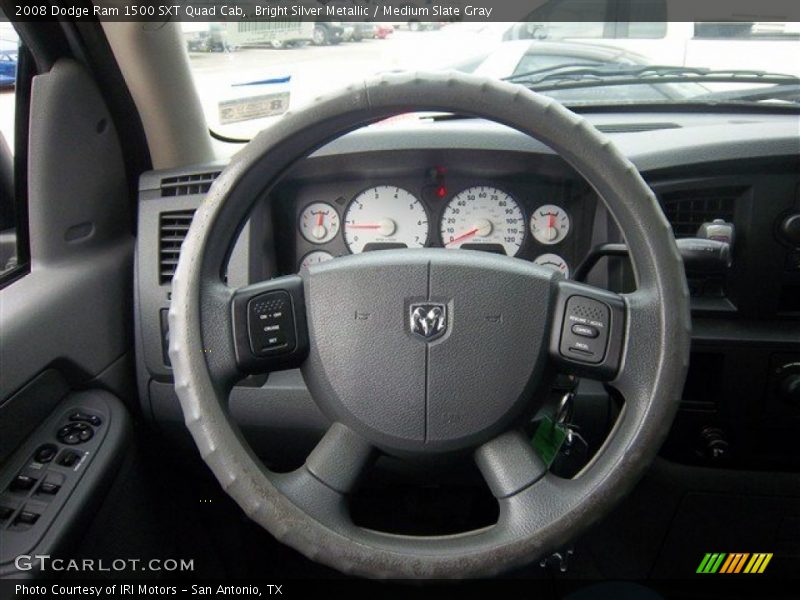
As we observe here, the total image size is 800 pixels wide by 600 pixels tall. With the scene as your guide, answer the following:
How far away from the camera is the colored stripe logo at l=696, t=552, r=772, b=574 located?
1.88 m

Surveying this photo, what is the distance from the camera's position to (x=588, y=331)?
1.06 meters

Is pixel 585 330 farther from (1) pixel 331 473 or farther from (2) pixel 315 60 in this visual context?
(2) pixel 315 60

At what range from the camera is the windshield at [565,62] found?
1812 mm

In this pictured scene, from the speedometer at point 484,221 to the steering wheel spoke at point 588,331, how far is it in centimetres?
58

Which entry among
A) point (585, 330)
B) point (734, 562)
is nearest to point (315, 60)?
point (585, 330)

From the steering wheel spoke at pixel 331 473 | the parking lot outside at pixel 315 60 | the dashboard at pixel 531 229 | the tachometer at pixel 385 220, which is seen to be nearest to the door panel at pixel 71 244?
the dashboard at pixel 531 229

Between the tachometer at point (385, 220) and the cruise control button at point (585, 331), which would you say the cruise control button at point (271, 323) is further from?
the tachometer at point (385, 220)

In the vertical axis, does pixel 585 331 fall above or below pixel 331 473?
above

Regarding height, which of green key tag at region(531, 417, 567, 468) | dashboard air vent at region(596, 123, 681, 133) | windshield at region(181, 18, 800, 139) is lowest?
green key tag at region(531, 417, 567, 468)

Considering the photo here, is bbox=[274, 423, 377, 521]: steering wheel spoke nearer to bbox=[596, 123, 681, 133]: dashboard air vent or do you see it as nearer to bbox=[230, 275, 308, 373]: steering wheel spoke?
bbox=[230, 275, 308, 373]: steering wheel spoke

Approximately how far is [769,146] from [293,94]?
3.73 feet

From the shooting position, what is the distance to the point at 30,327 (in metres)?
1.44

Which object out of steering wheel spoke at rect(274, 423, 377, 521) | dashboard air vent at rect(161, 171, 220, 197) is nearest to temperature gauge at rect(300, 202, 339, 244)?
dashboard air vent at rect(161, 171, 220, 197)

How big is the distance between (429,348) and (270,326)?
24 cm
